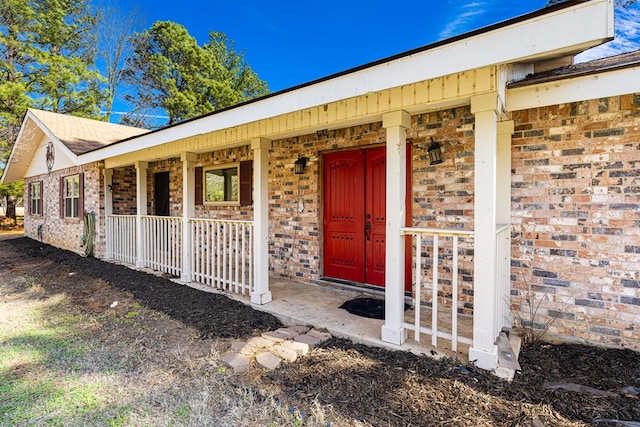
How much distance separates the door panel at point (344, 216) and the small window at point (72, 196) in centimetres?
789

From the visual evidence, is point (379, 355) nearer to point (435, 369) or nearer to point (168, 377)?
point (435, 369)

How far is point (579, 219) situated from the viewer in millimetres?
3225

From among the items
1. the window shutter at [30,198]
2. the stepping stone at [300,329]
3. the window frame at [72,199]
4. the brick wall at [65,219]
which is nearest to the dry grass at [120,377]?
the stepping stone at [300,329]

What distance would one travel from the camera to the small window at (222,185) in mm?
6770

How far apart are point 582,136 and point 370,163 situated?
2449mm

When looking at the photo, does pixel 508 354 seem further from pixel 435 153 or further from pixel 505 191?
pixel 435 153

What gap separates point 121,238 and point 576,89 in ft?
27.9

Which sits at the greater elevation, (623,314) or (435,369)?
(623,314)

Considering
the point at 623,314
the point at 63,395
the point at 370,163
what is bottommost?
the point at 63,395

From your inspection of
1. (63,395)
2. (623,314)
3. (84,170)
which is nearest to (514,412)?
(623,314)

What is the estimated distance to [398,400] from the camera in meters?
2.41

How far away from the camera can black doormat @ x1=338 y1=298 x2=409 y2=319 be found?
13.3ft

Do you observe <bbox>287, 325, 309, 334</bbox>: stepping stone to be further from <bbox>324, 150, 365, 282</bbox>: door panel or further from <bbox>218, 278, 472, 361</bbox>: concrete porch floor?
<bbox>324, 150, 365, 282</bbox>: door panel

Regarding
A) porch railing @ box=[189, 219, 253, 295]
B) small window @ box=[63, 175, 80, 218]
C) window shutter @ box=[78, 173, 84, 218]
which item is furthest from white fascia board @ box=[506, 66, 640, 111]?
small window @ box=[63, 175, 80, 218]
